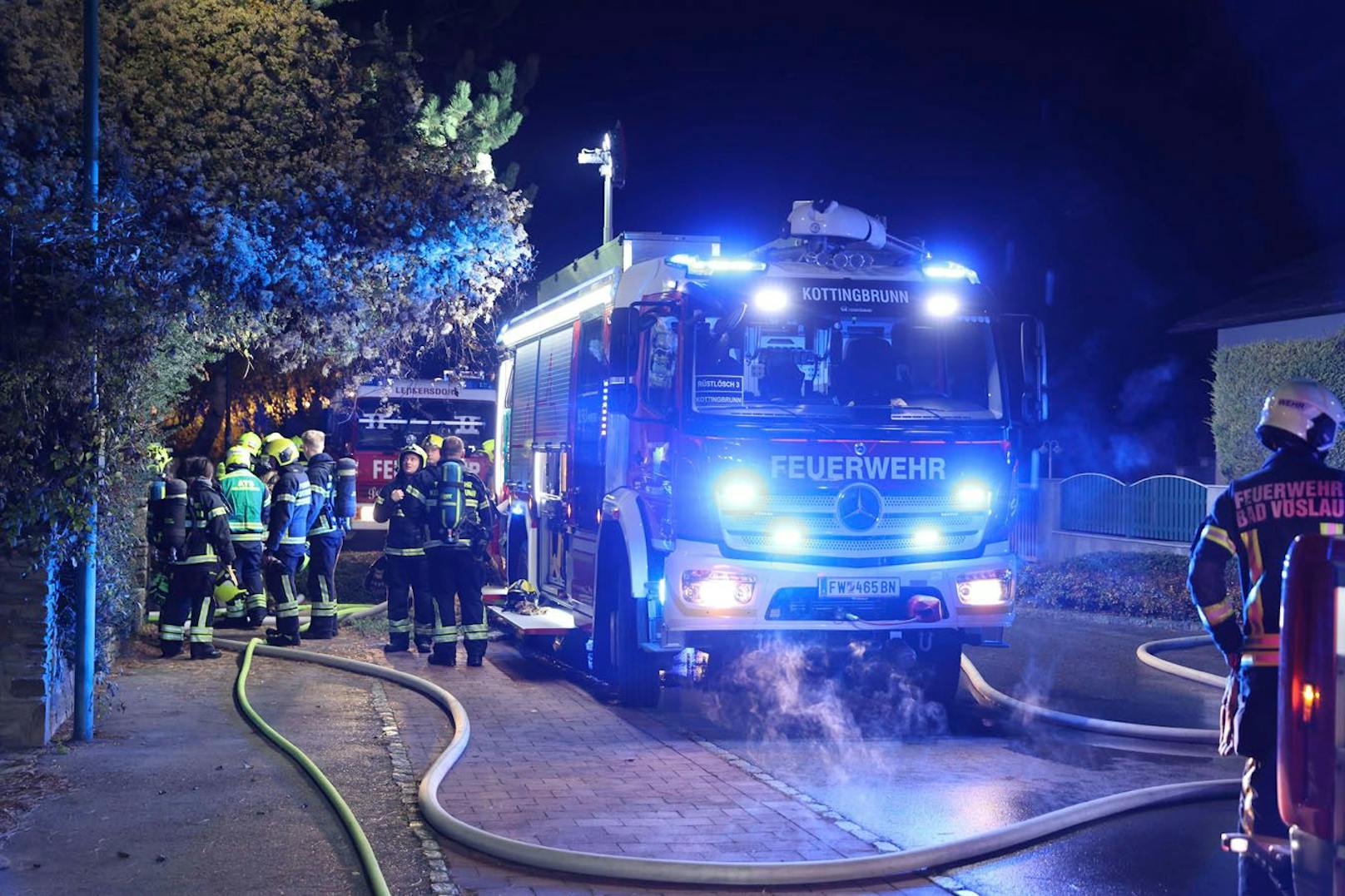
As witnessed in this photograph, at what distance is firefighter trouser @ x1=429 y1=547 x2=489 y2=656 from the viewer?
12.1 metres

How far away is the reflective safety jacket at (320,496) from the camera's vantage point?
13812mm

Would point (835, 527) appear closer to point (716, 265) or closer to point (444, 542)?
point (716, 265)

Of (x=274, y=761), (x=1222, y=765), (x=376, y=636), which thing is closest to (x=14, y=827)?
(x=274, y=761)

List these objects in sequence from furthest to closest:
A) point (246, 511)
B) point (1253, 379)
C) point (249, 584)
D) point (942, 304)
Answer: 1. point (1253, 379)
2. point (249, 584)
3. point (246, 511)
4. point (942, 304)

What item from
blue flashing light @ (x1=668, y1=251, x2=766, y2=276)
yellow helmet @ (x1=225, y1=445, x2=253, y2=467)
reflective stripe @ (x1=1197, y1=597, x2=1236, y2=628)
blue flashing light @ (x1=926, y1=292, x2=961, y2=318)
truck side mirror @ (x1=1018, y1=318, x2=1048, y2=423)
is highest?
blue flashing light @ (x1=668, y1=251, x2=766, y2=276)

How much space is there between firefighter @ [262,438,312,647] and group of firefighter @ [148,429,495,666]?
0.4 inches

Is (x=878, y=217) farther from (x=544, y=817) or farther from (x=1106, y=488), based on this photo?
(x=1106, y=488)

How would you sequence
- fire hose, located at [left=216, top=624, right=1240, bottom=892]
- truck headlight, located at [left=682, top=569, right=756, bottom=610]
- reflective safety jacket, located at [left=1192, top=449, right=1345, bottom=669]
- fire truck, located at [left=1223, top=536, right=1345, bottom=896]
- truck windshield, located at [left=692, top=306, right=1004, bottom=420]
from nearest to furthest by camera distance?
fire truck, located at [left=1223, top=536, right=1345, bottom=896], reflective safety jacket, located at [left=1192, top=449, right=1345, bottom=669], fire hose, located at [left=216, top=624, right=1240, bottom=892], truck headlight, located at [left=682, top=569, right=756, bottom=610], truck windshield, located at [left=692, top=306, right=1004, bottom=420]

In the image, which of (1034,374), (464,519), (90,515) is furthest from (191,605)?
(1034,374)

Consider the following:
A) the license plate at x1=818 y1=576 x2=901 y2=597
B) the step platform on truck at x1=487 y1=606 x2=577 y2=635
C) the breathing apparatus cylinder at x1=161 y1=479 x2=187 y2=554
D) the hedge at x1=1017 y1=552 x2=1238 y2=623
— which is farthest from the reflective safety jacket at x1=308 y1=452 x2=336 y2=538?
the hedge at x1=1017 y1=552 x2=1238 y2=623

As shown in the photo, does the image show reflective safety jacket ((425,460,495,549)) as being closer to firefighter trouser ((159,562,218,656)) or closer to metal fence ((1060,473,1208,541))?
firefighter trouser ((159,562,218,656))

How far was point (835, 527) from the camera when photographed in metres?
9.12

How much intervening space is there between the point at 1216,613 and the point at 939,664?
5054 millimetres

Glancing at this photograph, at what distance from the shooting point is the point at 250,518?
523 inches
